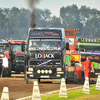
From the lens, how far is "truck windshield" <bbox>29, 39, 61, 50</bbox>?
2070 centimetres

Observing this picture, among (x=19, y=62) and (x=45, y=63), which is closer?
(x=45, y=63)

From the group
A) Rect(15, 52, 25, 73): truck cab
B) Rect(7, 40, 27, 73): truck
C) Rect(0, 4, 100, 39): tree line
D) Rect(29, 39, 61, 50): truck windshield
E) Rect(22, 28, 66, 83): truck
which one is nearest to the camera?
Rect(22, 28, 66, 83): truck

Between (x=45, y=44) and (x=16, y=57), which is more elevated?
(x=45, y=44)

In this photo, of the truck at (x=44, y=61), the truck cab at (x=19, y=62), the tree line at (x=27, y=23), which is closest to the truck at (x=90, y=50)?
the truck cab at (x=19, y=62)

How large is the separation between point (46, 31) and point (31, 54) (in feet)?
5.92

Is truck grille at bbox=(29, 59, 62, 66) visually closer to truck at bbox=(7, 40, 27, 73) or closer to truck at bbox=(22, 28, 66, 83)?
truck at bbox=(22, 28, 66, 83)

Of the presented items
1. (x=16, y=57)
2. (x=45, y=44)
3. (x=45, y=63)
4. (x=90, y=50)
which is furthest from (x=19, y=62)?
(x=45, y=63)

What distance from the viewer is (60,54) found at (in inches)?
808

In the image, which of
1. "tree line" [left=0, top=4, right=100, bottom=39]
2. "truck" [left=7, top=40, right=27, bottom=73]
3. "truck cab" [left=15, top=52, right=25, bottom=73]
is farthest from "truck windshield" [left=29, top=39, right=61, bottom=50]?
"tree line" [left=0, top=4, right=100, bottom=39]

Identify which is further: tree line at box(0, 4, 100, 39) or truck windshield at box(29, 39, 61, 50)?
tree line at box(0, 4, 100, 39)

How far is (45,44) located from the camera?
68.4ft

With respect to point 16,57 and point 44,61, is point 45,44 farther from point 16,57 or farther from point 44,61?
point 16,57

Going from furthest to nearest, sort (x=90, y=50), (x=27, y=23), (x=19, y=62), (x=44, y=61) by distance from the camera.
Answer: (x=27, y=23) < (x=19, y=62) < (x=90, y=50) < (x=44, y=61)

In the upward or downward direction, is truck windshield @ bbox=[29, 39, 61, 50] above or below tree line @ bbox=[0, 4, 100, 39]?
below
